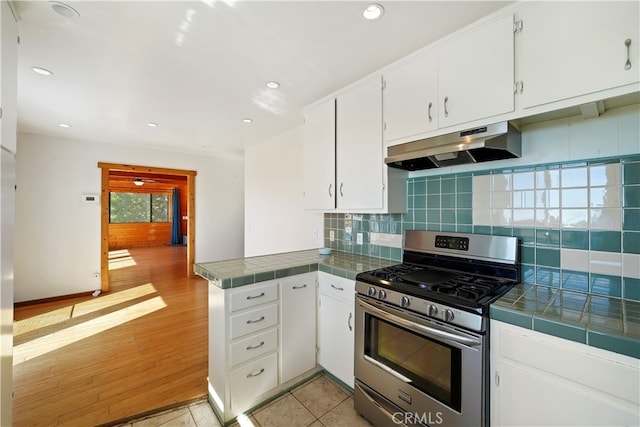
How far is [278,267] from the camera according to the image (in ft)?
6.44

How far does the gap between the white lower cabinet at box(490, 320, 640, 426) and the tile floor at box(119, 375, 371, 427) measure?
36.5 inches

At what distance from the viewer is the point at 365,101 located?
2.11 meters

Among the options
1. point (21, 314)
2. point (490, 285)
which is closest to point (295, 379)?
point (490, 285)

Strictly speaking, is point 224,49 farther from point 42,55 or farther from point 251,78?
point 42,55

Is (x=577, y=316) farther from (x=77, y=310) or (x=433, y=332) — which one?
(x=77, y=310)

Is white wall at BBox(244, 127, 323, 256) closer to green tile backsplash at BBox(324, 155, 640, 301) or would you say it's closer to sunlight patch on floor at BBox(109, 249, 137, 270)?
green tile backsplash at BBox(324, 155, 640, 301)

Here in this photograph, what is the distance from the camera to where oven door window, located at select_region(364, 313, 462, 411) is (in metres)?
1.32

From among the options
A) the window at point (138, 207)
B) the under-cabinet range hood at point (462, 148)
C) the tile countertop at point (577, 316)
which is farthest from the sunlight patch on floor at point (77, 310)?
the window at point (138, 207)

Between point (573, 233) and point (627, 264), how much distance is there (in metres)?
0.24

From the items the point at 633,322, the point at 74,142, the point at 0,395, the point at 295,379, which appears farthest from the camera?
the point at 74,142

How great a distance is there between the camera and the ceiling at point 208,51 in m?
1.43

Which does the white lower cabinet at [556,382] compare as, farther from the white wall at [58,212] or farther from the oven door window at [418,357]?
the white wall at [58,212]

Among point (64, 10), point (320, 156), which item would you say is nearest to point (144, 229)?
point (320, 156)

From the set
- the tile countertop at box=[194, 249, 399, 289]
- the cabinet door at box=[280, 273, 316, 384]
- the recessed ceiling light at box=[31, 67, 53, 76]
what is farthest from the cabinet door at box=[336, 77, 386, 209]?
the recessed ceiling light at box=[31, 67, 53, 76]
